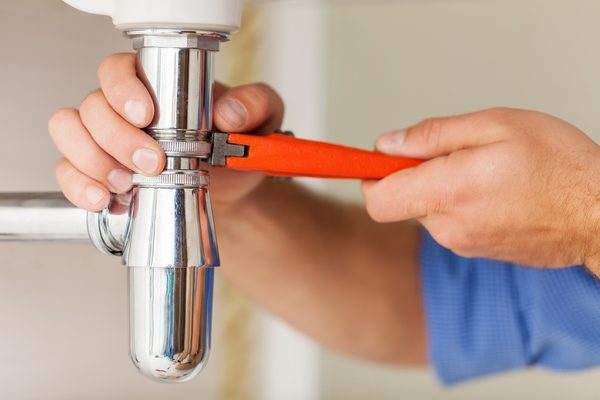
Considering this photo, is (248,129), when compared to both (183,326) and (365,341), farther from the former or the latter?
(365,341)

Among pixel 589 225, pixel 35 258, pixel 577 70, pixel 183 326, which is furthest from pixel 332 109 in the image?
pixel 183 326

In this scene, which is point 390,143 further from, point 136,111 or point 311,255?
point 311,255

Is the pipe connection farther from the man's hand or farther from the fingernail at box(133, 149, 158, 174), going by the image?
the man's hand

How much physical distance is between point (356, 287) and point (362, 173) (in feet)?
1.18

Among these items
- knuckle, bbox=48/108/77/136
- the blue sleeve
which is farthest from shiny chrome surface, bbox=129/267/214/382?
the blue sleeve

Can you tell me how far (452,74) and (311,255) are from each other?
408 mm

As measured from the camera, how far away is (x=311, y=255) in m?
0.76

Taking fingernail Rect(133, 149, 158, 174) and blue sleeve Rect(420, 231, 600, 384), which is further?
blue sleeve Rect(420, 231, 600, 384)

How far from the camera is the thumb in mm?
489

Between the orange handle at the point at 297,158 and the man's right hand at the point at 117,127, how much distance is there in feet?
0.09

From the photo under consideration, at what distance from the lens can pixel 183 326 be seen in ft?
1.27

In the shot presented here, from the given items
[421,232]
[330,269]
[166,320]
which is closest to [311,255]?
[330,269]

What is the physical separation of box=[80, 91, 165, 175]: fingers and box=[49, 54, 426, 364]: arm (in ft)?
0.05

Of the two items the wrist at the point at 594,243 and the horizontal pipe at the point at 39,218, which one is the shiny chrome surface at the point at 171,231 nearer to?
the horizontal pipe at the point at 39,218
